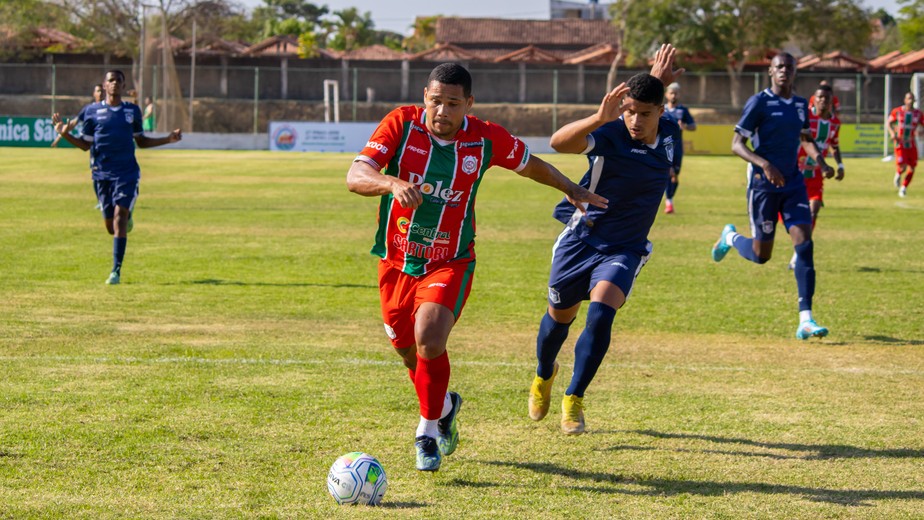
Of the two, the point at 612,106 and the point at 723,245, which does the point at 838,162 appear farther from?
the point at 612,106

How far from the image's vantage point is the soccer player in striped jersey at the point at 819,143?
15219 millimetres

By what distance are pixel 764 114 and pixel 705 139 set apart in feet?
124

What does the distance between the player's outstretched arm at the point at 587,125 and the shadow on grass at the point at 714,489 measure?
187 centimetres

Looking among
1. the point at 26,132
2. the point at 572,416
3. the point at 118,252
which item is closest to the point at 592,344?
the point at 572,416

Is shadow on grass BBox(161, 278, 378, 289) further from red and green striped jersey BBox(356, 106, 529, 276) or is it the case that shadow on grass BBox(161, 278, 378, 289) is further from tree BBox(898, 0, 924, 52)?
tree BBox(898, 0, 924, 52)

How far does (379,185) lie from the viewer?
5.68 m

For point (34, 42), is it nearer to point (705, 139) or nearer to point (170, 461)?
point (705, 139)

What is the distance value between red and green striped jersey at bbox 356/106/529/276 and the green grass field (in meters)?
1.09

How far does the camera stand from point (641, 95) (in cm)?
688

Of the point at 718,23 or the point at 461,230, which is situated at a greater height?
the point at 718,23

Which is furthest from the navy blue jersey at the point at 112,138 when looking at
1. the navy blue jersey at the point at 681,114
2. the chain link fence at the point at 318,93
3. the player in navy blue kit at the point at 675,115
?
the chain link fence at the point at 318,93

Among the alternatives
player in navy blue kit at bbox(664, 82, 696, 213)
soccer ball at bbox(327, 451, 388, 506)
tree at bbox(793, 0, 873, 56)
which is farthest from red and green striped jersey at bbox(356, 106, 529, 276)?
tree at bbox(793, 0, 873, 56)

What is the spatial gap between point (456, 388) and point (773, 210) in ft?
14.4

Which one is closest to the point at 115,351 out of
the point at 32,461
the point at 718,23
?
the point at 32,461
